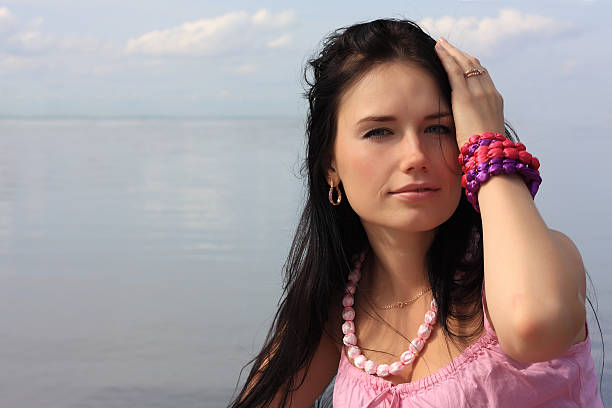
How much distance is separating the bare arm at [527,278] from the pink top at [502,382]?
253 millimetres

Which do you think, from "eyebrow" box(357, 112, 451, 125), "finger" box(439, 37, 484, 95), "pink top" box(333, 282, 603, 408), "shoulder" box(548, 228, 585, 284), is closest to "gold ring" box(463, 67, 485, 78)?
"finger" box(439, 37, 484, 95)

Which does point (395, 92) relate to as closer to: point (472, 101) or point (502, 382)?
point (472, 101)

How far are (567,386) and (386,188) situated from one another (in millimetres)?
726

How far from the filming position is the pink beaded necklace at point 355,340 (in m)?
2.22

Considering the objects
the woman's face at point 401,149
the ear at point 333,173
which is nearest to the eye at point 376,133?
the woman's face at point 401,149

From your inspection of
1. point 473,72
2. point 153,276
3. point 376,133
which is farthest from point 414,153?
point 153,276

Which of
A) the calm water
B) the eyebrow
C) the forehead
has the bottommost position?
the calm water

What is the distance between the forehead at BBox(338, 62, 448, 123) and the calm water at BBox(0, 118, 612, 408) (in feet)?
1.81

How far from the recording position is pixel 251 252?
7.07 m

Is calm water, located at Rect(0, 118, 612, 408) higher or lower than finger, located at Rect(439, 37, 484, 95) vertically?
lower

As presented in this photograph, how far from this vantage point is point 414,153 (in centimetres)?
201

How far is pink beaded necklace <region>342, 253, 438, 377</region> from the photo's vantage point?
7.27 feet

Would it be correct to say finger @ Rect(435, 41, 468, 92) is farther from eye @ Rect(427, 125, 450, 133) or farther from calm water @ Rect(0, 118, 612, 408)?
calm water @ Rect(0, 118, 612, 408)

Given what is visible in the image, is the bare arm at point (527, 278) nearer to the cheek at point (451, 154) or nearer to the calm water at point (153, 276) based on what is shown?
the cheek at point (451, 154)
